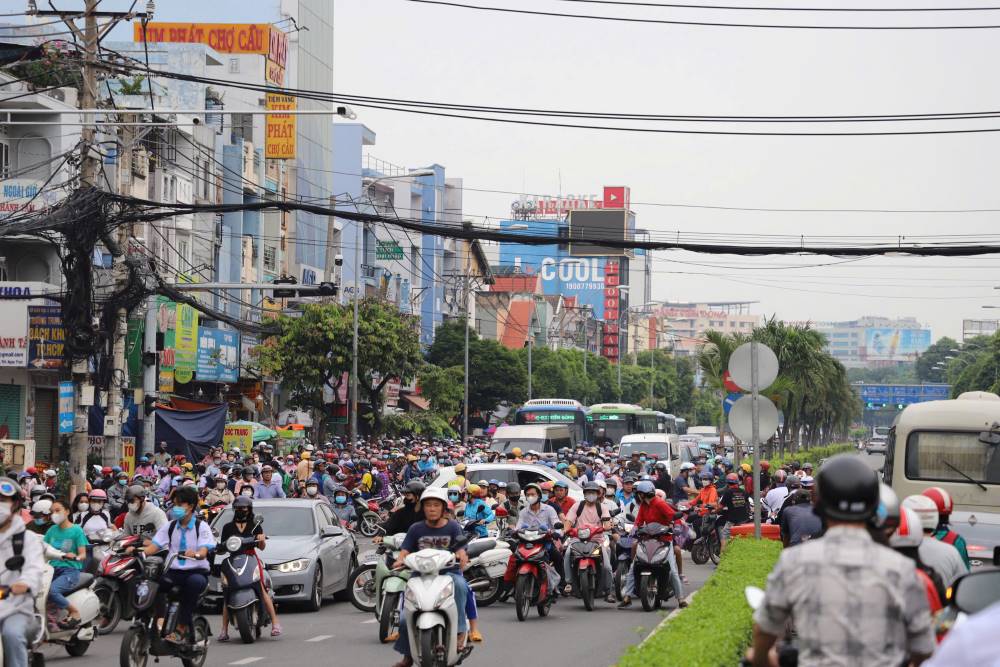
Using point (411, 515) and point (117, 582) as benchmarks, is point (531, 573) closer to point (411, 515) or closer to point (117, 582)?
point (411, 515)

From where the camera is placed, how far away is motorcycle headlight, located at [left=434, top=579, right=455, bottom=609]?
36.6 ft

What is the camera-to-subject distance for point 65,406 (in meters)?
24.0

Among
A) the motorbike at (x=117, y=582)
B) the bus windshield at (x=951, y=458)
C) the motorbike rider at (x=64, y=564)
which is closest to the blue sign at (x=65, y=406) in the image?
the motorbike at (x=117, y=582)

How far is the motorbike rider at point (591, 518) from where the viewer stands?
18281 millimetres

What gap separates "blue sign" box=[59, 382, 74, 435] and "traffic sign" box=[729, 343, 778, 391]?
450 inches

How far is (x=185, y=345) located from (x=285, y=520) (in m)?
28.7

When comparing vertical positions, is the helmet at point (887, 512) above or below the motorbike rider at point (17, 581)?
above

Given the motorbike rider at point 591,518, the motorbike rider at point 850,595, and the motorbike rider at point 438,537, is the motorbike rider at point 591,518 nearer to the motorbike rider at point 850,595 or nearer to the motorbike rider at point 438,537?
the motorbike rider at point 438,537

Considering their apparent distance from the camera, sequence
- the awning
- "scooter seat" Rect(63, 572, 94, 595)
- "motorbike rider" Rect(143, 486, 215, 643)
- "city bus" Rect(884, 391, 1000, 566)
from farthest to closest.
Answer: the awning
"city bus" Rect(884, 391, 1000, 566)
"scooter seat" Rect(63, 572, 94, 595)
"motorbike rider" Rect(143, 486, 215, 643)

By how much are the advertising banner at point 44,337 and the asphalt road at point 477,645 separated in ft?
58.1

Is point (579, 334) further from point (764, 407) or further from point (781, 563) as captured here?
point (781, 563)

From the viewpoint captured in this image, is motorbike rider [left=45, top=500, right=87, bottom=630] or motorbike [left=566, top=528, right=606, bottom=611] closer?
motorbike rider [left=45, top=500, right=87, bottom=630]

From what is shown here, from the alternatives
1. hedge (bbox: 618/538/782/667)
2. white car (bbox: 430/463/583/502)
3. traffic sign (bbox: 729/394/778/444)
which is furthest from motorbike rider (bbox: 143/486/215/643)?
white car (bbox: 430/463/583/502)

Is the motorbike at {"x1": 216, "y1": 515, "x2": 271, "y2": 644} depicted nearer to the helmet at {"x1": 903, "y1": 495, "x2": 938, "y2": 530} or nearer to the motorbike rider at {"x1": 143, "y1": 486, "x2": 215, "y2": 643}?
the motorbike rider at {"x1": 143, "y1": 486, "x2": 215, "y2": 643}
